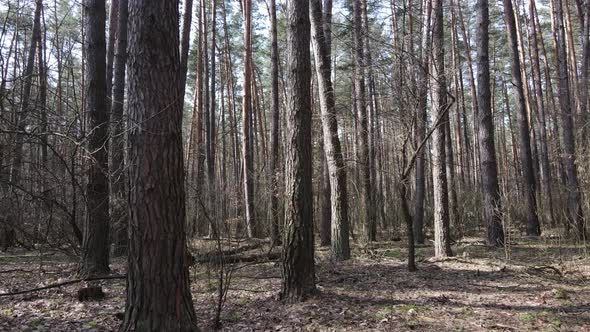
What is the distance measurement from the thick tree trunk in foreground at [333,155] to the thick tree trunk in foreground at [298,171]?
1962 mm

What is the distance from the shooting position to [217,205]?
5172 mm

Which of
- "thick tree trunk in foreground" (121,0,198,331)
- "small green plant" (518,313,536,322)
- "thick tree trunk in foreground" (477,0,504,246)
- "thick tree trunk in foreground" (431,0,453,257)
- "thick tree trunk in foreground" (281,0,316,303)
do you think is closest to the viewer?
"thick tree trunk in foreground" (121,0,198,331)

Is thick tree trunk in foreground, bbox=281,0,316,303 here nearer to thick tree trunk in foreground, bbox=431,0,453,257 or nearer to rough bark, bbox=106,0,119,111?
thick tree trunk in foreground, bbox=431,0,453,257

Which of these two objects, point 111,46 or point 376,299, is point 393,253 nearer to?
point 376,299

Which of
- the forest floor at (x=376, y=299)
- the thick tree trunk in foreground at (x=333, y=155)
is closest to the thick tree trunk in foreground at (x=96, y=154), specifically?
the forest floor at (x=376, y=299)

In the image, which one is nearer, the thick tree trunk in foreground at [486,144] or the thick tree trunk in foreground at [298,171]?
the thick tree trunk in foreground at [298,171]

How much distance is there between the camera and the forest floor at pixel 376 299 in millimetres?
4047

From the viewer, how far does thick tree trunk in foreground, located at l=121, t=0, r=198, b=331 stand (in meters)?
3.15

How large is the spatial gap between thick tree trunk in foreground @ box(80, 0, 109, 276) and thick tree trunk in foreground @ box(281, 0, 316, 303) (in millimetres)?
2493

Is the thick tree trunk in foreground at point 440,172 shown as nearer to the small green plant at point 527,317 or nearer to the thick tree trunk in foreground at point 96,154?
the small green plant at point 527,317

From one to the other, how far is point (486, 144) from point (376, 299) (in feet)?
17.5

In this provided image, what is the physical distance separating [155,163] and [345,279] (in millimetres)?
3631

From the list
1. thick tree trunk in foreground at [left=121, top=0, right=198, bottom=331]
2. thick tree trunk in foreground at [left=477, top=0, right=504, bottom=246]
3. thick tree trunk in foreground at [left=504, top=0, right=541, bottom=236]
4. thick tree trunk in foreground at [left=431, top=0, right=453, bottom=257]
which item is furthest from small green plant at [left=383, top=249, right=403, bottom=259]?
thick tree trunk in foreground at [left=121, top=0, right=198, bottom=331]

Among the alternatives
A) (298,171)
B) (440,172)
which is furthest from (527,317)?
(440,172)
